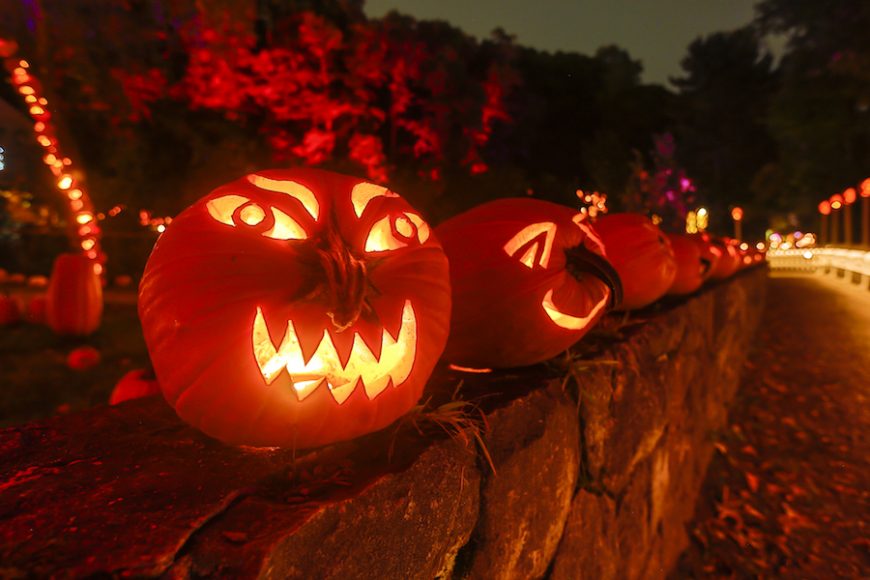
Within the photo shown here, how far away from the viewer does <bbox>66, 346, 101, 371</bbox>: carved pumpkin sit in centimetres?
523

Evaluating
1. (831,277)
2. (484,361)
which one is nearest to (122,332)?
(484,361)

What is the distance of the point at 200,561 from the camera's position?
858 millimetres

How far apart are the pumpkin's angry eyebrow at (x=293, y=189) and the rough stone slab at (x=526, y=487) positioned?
72 cm

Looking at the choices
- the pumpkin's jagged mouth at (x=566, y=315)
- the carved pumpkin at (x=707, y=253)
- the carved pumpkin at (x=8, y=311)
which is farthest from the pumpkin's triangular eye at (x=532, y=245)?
the carved pumpkin at (x=8, y=311)

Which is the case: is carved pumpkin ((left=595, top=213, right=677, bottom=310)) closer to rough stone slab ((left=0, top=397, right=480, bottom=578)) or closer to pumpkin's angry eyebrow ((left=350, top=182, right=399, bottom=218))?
pumpkin's angry eyebrow ((left=350, top=182, right=399, bottom=218))

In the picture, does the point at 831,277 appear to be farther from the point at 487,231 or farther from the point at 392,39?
the point at 487,231

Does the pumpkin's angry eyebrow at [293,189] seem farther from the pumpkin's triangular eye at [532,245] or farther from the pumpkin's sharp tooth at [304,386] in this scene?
the pumpkin's triangular eye at [532,245]

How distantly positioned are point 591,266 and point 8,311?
7672 mm

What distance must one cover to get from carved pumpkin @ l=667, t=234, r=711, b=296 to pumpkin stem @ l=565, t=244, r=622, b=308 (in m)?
2.19

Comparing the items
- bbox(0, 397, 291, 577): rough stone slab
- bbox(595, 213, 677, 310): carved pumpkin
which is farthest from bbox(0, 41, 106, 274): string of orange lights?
bbox(0, 397, 291, 577): rough stone slab

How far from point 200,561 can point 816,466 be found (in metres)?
4.82

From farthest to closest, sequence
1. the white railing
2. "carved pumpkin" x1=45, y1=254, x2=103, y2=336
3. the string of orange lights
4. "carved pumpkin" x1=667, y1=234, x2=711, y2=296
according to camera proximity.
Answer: the white railing < the string of orange lights < "carved pumpkin" x1=45, y1=254, x2=103, y2=336 < "carved pumpkin" x1=667, y1=234, x2=711, y2=296

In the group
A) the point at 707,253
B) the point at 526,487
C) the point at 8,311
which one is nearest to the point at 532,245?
the point at 526,487

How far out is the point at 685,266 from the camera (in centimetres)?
411
